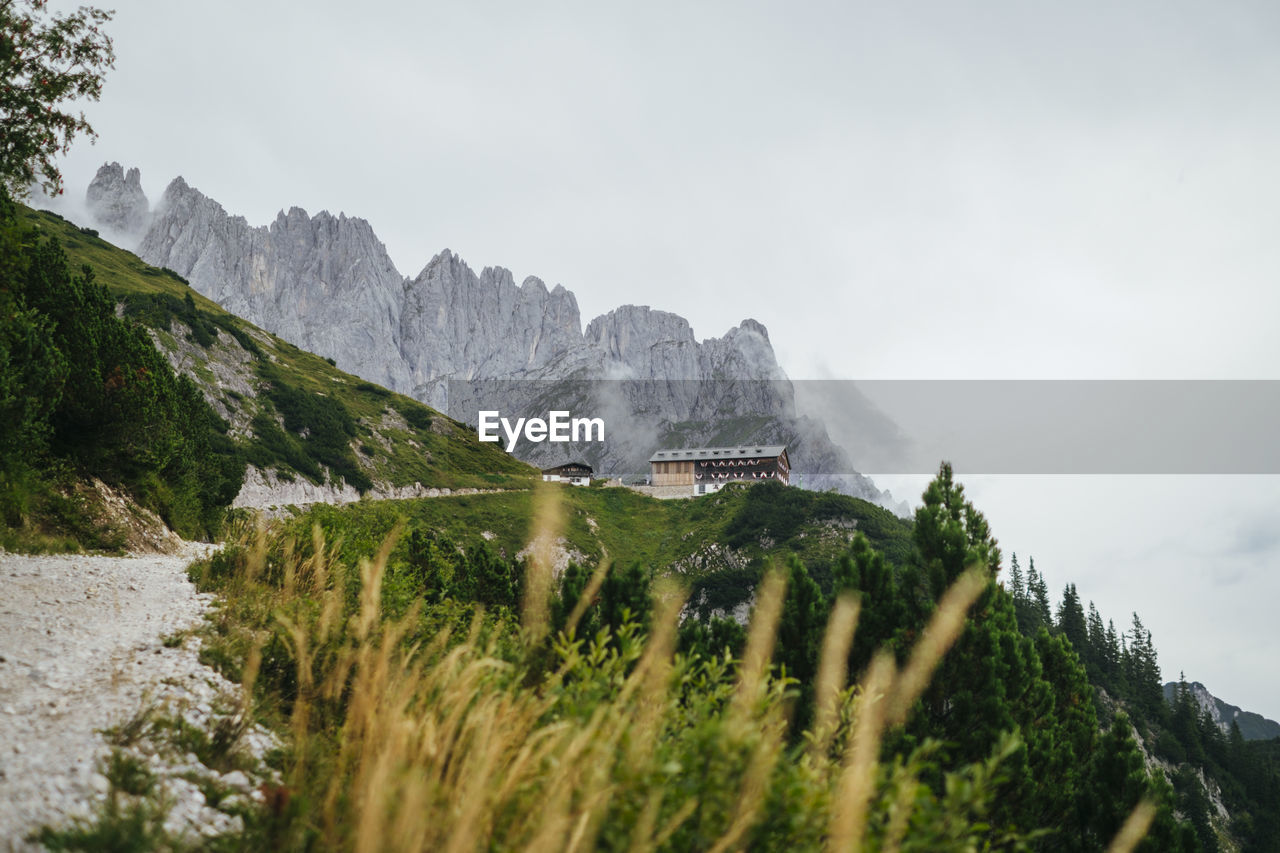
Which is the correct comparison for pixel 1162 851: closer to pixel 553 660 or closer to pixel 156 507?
pixel 553 660

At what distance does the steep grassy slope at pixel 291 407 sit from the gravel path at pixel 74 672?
5500cm

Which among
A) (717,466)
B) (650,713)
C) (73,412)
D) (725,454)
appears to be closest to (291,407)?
(73,412)

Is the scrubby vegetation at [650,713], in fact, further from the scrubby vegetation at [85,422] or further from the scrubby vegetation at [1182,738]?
the scrubby vegetation at [1182,738]

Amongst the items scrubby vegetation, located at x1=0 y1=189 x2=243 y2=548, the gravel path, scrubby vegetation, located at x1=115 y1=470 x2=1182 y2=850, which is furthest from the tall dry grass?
scrubby vegetation, located at x1=0 y1=189 x2=243 y2=548

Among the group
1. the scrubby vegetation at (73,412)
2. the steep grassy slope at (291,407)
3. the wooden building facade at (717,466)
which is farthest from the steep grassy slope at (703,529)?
the scrubby vegetation at (73,412)

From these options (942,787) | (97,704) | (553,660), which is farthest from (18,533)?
(942,787)

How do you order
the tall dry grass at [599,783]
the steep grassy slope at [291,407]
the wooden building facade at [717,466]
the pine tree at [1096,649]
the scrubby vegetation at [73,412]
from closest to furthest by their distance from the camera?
the tall dry grass at [599,783], the scrubby vegetation at [73,412], the steep grassy slope at [291,407], the pine tree at [1096,649], the wooden building facade at [717,466]

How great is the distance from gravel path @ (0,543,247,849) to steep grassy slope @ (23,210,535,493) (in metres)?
55.0

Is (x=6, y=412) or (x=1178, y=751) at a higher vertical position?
(x=6, y=412)

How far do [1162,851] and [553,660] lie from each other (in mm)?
13902

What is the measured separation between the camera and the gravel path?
4297 millimetres

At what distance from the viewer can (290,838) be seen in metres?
4.19

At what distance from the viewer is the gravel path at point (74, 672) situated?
4297mm

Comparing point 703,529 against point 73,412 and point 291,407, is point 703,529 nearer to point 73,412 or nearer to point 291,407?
point 291,407
